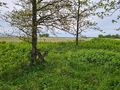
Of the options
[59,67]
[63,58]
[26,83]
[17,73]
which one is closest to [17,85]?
[26,83]

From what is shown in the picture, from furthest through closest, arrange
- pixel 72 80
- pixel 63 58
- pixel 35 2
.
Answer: pixel 63 58
pixel 35 2
pixel 72 80

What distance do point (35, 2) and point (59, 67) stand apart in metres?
4.08

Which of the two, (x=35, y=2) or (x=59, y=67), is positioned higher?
(x=35, y=2)

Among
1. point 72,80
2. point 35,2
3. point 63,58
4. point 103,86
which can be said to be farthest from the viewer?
point 63,58

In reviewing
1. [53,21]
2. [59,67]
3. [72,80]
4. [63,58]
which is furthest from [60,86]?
[63,58]

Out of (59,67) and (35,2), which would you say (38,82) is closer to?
(59,67)

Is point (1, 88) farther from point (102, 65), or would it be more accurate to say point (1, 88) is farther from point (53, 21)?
point (102, 65)

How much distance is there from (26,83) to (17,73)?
212 cm

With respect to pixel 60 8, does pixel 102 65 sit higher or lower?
lower

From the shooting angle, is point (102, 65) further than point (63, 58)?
No

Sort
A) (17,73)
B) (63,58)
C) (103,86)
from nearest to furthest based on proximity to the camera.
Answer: (103,86)
(17,73)
(63,58)

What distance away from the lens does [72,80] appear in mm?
15703

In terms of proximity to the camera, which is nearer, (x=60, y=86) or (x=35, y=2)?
(x=60, y=86)

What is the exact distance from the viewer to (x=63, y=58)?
72.1ft
